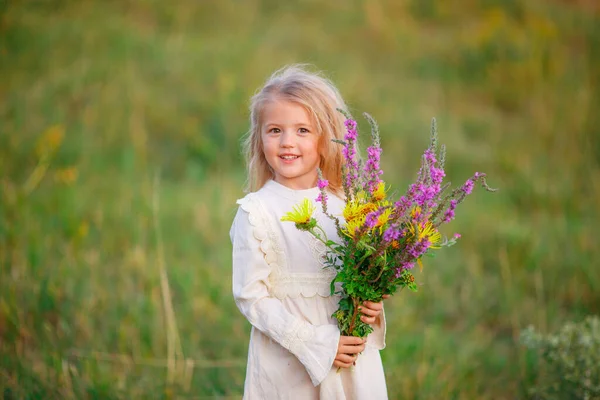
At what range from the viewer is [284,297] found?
211cm

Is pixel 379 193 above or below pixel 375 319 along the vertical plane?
above

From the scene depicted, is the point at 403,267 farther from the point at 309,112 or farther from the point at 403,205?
the point at 309,112

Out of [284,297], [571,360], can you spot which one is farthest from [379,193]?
[571,360]

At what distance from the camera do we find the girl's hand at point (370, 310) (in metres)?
1.98

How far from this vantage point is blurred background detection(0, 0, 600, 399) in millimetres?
3535

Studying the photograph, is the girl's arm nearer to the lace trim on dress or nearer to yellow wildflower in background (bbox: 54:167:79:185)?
the lace trim on dress

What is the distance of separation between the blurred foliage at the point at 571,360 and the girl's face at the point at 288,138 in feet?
5.03

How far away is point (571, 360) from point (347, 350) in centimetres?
155

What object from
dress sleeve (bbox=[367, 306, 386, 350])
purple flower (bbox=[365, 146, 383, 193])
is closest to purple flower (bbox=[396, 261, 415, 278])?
purple flower (bbox=[365, 146, 383, 193])

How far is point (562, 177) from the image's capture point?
636 cm

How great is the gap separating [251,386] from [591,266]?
3.52 metres

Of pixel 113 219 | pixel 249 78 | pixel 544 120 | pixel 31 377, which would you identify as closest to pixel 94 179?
pixel 113 219

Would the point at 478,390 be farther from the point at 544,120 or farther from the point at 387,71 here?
the point at 387,71

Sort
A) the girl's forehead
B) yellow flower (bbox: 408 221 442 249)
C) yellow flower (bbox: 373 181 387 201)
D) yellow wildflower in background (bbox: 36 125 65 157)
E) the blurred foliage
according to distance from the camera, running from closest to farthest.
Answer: yellow flower (bbox: 408 221 442 249) → yellow flower (bbox: 373 181 387 201) → the girl's forehead → the blurred foliage → yellow wildflower in background (bbox: 36 125 65 157)
